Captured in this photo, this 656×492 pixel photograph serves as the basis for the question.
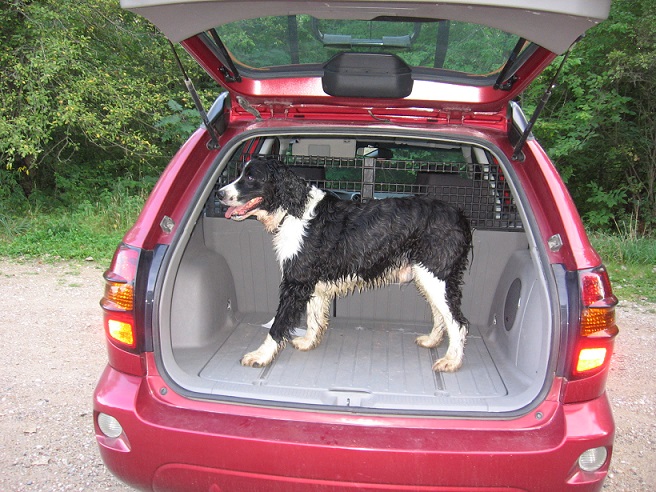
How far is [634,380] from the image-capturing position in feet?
15.2

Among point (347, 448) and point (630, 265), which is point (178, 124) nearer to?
point (630, 265)

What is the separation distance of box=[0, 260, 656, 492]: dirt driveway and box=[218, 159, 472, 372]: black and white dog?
1.37 meters

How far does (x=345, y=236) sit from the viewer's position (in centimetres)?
336

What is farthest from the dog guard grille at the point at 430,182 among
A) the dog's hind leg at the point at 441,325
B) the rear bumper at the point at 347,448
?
the rear bumper at the point at 347,448

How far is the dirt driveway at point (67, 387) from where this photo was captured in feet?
10.5

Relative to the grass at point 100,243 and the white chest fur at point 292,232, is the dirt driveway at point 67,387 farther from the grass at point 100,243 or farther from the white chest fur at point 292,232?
the white chest fur at point 292,232

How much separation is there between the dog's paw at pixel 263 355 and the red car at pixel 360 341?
23 mm

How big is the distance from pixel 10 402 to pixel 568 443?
362cm

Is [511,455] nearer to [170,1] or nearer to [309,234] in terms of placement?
[309,234]

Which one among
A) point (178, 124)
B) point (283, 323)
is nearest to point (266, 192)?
point (283, 323)

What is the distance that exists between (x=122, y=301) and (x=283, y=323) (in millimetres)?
1084

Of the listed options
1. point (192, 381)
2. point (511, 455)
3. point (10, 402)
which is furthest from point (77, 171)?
point (511, 455)

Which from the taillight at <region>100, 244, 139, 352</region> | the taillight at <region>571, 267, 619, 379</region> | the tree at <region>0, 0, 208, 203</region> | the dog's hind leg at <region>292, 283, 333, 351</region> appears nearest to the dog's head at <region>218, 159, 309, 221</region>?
the dog's hind leg at <region>292, 283, 333, 351</region>

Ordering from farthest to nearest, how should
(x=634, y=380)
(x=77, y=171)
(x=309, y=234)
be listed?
1. (x=77, y=171)
2. (x=634, y=380)
3. (x=309, y=234)
